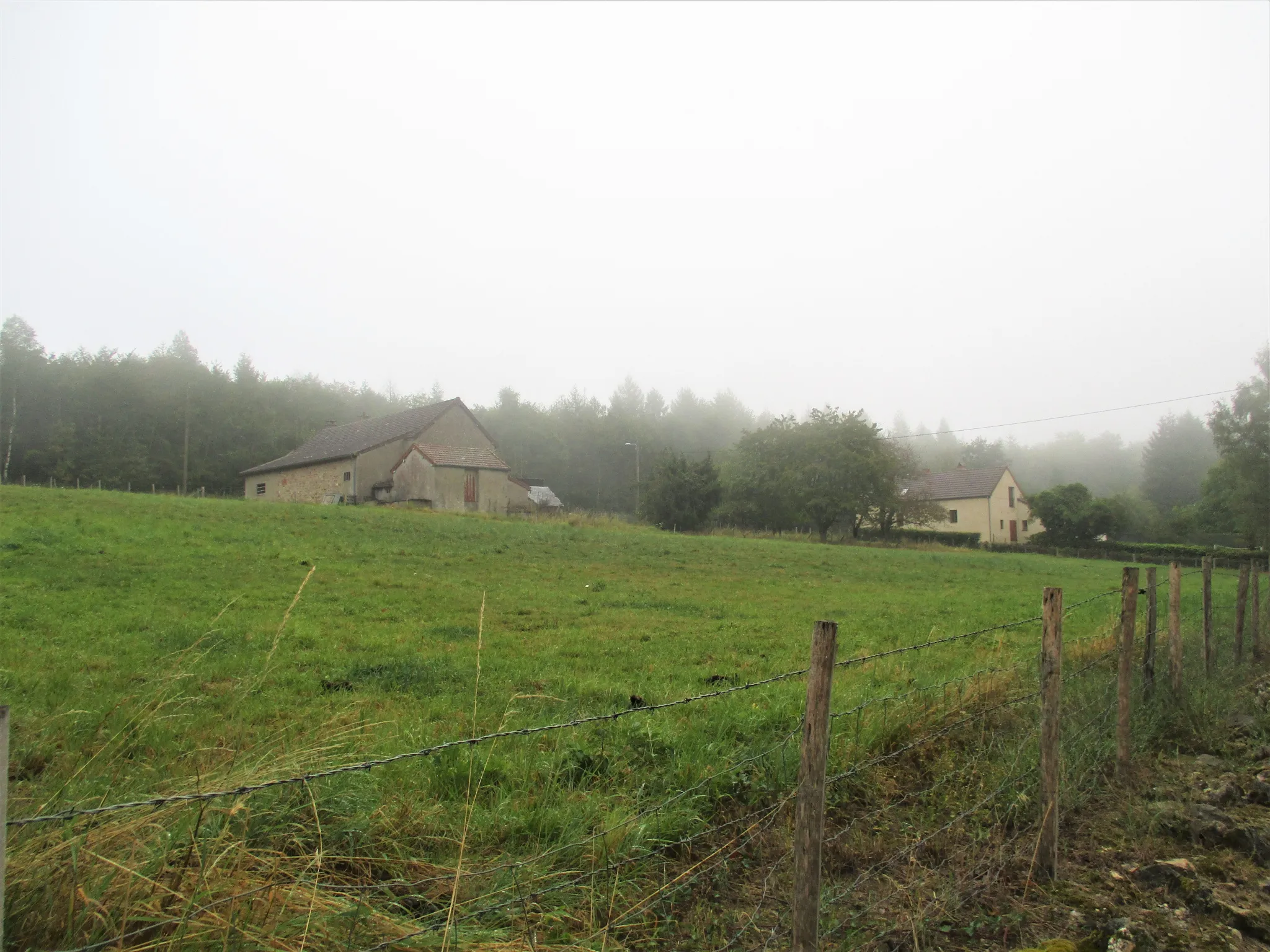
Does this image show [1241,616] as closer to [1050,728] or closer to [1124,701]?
[1124,701]

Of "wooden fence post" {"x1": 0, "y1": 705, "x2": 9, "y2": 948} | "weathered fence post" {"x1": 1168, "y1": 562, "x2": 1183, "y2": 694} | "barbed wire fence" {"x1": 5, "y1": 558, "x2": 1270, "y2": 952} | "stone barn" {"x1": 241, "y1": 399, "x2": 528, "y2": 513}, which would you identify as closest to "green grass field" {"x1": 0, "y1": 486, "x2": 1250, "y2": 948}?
"barbed wire fence" {"x1": 5, "y1": 558, "x2": 1270, "y2": 952}

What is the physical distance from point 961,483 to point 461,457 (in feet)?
141

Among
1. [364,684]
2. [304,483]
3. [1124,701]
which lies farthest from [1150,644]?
[304,483]

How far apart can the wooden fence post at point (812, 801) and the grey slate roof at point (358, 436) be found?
4051cm

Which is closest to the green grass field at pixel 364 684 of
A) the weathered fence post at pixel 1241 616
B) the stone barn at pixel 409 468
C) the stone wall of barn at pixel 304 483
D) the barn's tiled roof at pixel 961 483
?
the weathered fence post at pixel 1241 616

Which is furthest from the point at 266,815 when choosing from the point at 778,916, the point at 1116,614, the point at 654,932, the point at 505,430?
the point at 505,430

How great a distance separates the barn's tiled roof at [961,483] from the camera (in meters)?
60.7

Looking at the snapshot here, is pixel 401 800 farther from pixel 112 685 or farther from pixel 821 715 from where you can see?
pixel 112 685

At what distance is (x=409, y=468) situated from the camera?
4031 centimetres

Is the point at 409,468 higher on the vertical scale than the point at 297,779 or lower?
higher

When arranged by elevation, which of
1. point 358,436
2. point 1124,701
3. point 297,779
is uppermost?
point 358,436

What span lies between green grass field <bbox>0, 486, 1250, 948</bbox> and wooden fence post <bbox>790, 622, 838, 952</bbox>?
3.12 feet

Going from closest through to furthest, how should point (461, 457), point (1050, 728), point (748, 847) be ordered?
→ point (1050, 728) → point (748, 847) → point (461, 457)

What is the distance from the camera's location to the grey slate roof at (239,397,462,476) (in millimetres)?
42531
